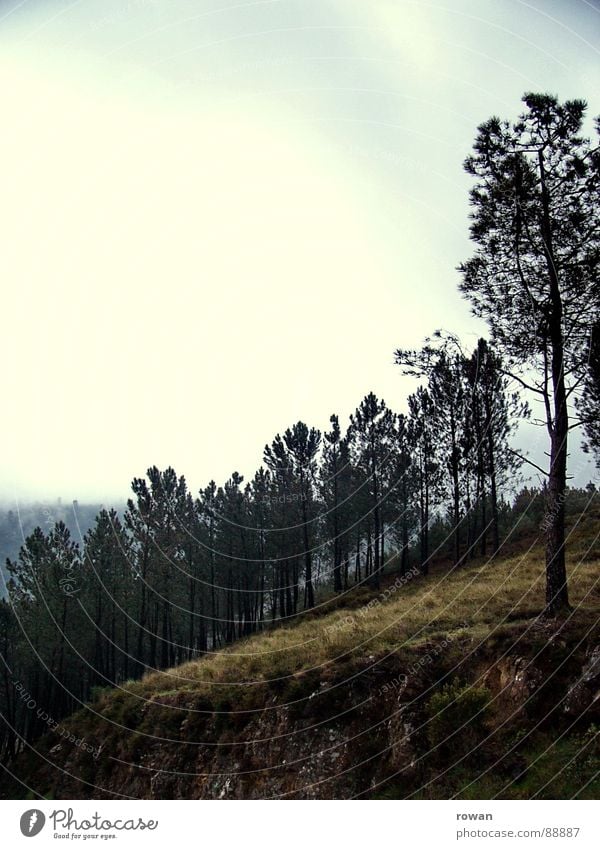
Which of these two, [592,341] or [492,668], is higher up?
[592,341]

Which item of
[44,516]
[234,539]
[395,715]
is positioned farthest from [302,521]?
[395,715]

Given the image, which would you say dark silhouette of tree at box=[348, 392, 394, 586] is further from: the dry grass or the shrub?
the shrub

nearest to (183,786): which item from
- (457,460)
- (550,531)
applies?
(550,531)

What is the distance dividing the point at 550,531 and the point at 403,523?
3141 centimetres

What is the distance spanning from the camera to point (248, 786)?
12.5m

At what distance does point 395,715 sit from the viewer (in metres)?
11.6

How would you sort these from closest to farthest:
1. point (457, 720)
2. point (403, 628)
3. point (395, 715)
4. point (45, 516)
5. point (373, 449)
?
point (457, 720) → point (395, 715) → point (403, 628) → point (45, 516) → point (373, 449)

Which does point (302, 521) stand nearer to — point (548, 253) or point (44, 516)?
point (44, 516)

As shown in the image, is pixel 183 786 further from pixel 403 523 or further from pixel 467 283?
pixel 403 523

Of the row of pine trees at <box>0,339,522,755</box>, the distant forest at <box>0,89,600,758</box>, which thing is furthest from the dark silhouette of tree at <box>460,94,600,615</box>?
the row of pine trees at <box>0,339,522,755</box>
